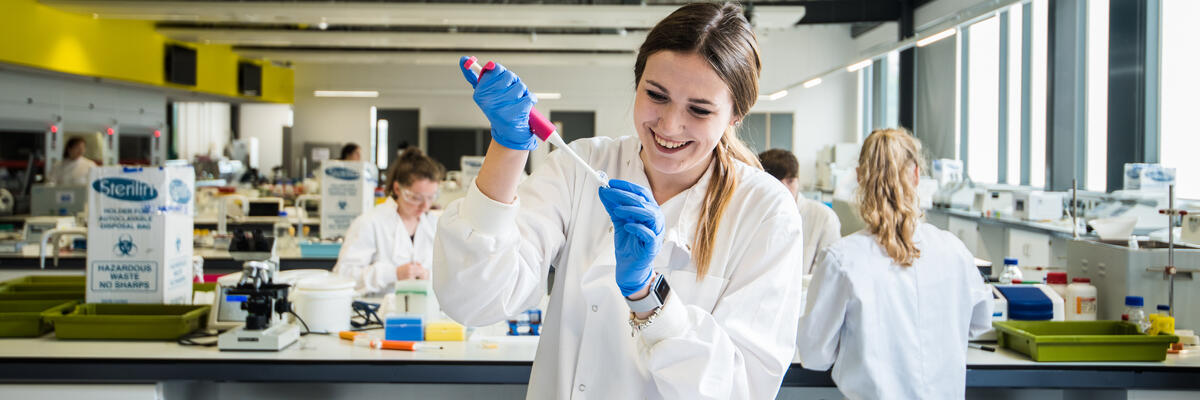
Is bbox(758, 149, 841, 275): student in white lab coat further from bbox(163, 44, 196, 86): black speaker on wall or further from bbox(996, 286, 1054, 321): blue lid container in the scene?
bbox(163, 44, 196, 86): black speaker on wall

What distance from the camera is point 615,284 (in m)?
1.45

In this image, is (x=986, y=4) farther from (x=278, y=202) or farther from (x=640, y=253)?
(x=278, y=202)

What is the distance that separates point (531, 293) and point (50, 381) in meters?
1.88

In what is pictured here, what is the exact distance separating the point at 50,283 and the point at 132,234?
78cm

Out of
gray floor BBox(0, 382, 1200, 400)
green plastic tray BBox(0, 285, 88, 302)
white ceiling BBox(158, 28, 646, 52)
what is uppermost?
white ceiling BBox(158, 28, 646, 52)

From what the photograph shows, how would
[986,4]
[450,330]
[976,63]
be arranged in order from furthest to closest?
[976,63] < [986,4] < [450,330]

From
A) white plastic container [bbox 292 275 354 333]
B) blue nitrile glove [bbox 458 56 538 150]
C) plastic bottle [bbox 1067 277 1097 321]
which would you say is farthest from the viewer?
plastic bottle [bbox 1067 277 1097 321]

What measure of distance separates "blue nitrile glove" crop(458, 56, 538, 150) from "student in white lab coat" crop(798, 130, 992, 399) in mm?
1482

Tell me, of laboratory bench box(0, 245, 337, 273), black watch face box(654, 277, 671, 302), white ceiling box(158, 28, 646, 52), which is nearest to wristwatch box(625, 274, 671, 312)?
black watch face box(654, 277, 671, 302)

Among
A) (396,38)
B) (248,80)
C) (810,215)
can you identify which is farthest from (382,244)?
(248,80)

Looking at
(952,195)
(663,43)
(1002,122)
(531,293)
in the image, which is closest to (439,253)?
(531,293)

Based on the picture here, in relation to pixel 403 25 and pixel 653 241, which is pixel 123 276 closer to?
pixel 653 241

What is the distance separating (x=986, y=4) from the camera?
4.57m

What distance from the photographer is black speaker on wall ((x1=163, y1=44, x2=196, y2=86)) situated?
11039mm
